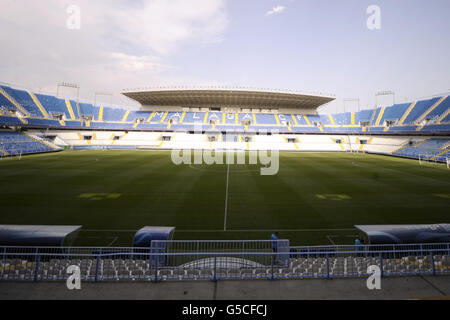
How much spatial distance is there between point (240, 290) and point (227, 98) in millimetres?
66292

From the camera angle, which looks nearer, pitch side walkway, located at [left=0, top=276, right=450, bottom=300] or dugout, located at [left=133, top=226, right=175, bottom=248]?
pitch side walkway, located at [left=0, top=276, right=450, bottom=300]

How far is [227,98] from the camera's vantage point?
6919 centimetres

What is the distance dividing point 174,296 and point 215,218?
795 cm

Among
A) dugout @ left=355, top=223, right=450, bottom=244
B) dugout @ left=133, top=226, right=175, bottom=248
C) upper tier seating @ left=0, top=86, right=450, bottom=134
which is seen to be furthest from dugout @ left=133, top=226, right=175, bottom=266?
upper tier seating @ left=0, top=86, right=450, bottom=134

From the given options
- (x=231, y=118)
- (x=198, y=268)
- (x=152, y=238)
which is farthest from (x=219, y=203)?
(x=231, y=118)

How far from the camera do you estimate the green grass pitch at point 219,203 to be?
12242 mm

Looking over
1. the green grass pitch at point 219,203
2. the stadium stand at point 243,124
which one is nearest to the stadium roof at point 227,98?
the stadium stand at point 243,124

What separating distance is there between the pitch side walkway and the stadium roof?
6053 cm

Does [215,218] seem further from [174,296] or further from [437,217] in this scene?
[437,217]

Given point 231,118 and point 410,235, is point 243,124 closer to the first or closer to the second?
point 231,118

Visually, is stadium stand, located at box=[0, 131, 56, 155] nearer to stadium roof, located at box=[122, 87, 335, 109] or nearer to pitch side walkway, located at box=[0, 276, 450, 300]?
stadium roof, located at box=[122, 87, 335, 109]

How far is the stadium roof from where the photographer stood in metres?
64.8

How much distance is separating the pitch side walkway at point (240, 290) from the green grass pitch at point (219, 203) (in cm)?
427

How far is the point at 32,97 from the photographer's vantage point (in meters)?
57.8
